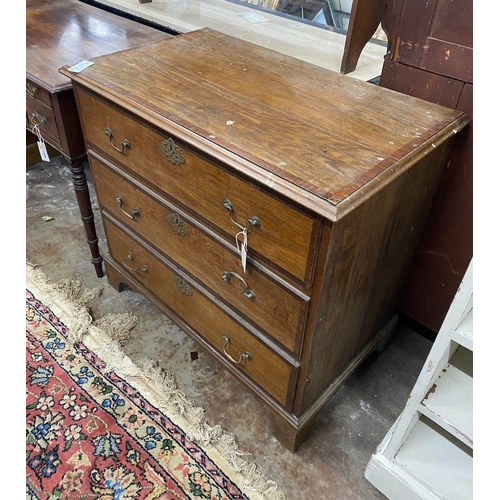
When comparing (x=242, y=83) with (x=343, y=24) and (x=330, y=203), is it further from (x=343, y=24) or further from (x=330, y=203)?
(x=343, y=24)

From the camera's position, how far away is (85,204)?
1.53 m

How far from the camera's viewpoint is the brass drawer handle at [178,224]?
1109mm

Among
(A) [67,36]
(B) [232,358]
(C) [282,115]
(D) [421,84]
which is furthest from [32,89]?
(D) [421,84]

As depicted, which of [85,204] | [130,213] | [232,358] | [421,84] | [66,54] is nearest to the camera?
[421,84]

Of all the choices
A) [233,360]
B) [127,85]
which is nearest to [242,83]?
[127,85]

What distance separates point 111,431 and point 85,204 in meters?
0.73

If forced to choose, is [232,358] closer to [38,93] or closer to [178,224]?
[178,224]

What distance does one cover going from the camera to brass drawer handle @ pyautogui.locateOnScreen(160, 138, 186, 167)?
973mm

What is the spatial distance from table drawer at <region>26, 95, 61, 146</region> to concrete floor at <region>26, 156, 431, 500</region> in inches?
22.5

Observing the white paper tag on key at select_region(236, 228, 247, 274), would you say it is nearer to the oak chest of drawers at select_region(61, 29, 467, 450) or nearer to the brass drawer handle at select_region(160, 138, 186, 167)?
the oak chest of drawers at select_region(61, 29, 467, 450)

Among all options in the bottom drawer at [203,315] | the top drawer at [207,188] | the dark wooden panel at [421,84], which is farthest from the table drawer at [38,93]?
the dark wooden panel at [421,84]

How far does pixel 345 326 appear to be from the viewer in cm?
109

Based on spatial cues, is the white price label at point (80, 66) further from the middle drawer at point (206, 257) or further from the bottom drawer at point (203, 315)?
the bottom drawer at point (203, 315)

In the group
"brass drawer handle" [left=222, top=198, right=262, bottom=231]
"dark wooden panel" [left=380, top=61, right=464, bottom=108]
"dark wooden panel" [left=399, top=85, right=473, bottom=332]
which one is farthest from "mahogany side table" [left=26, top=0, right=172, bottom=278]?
"dark wooden panel" [left=399, top=85, right=473, bottom=332]
